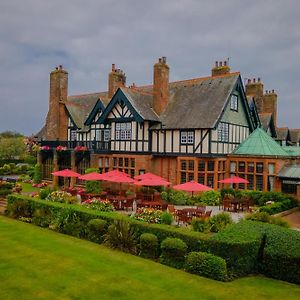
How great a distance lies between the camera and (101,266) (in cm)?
1363

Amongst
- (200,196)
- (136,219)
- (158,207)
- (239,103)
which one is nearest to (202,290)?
(136,219)

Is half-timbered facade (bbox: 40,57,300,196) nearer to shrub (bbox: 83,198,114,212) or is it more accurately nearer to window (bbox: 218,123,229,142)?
window (bbox: 218,123,229,142)

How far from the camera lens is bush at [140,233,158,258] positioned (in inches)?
587

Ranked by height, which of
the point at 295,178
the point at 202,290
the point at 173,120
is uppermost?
the point at 173,120

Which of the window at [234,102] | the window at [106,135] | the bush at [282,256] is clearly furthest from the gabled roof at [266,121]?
the bush at [282,256]

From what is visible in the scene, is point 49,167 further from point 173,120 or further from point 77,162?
point 173,120

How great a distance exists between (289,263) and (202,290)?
3418 millimetres

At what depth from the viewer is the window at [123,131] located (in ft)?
109

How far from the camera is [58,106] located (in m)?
39.8

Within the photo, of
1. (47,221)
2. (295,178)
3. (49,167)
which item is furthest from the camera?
(49,167)

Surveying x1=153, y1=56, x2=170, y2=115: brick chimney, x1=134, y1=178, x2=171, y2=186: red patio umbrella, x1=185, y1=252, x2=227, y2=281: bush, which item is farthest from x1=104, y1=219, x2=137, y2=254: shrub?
x1=153, y1=56, x2=170, y2=115: brick chimney

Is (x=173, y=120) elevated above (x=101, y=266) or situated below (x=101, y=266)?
above

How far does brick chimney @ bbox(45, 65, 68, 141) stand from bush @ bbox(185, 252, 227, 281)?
29.6m

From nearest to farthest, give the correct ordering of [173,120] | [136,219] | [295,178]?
[136,219]
[295,178]
[173,120]
